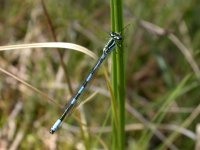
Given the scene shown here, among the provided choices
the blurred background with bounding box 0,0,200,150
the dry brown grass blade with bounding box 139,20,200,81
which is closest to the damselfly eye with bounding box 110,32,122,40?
the blurred background with bounding box 0,0,200,150

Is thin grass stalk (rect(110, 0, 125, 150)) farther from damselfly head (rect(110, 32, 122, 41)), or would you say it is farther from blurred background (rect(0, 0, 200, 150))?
blurred background (rect(0, 0, 200, 150))

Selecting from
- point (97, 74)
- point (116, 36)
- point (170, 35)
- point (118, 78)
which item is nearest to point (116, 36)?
point (116, 36)

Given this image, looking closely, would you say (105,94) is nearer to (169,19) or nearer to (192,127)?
(192,127)

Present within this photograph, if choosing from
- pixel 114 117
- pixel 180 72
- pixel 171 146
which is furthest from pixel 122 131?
pixel 180 72

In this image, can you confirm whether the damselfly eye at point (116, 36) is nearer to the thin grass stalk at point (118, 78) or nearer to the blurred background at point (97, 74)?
the thin grass stalk at point (118, 78)

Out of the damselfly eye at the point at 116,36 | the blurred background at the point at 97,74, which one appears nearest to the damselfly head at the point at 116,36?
the damselfly eye at the point at 116,36

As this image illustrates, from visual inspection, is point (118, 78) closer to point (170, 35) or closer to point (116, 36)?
point (116, 36)
